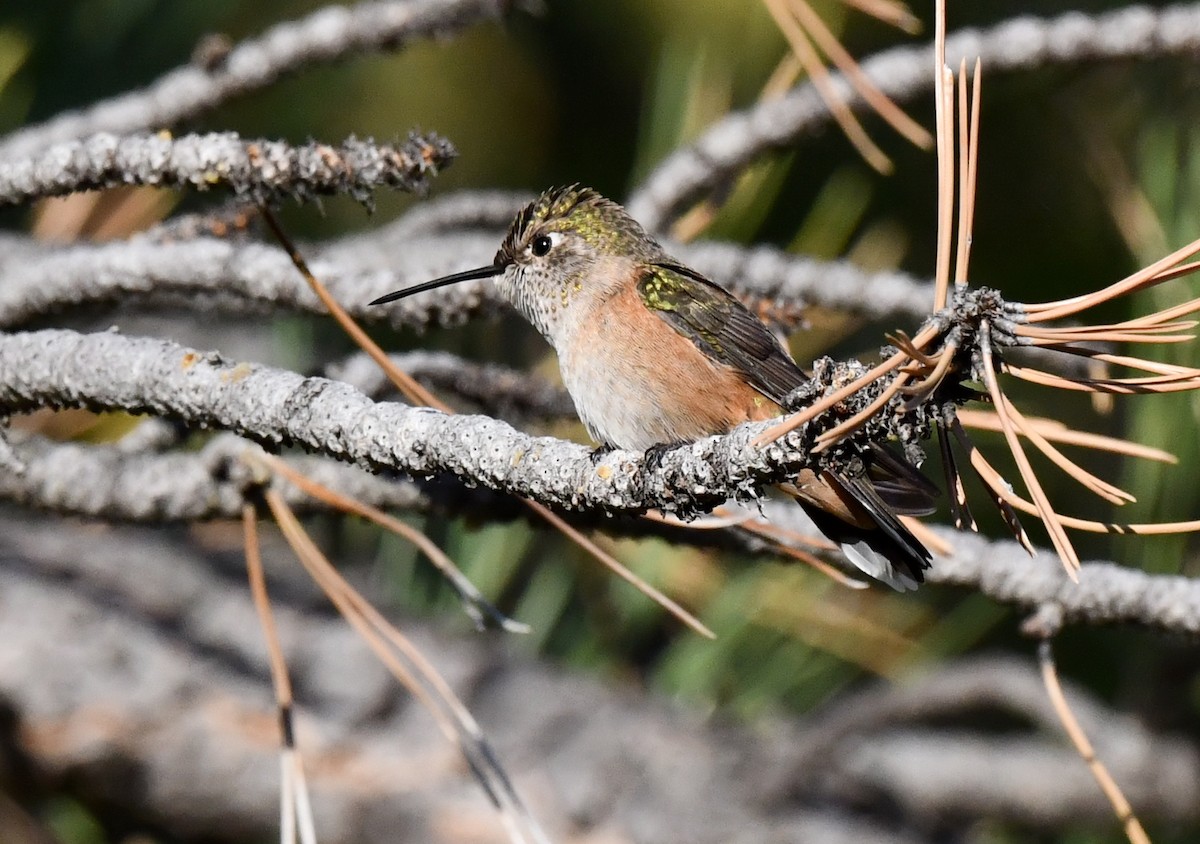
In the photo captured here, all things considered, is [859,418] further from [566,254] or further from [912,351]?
[566,254]

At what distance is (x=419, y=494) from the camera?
159 centimetres

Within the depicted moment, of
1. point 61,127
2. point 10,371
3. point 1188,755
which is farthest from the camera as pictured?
point 1188,755

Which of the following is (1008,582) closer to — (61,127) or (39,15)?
(61,127)

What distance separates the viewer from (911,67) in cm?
207

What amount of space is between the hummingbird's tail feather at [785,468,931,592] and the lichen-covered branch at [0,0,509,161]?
0.89m

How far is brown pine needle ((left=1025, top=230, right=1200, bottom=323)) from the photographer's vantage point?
0.90m

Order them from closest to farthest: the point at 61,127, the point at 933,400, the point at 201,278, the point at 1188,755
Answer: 1. the point at 933,400
2. the point at 201,278
3. the point at 61,127
4. the point at 1188,755

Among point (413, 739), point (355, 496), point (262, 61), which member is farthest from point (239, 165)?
point (413, 739)

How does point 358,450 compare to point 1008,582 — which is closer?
point 358,450

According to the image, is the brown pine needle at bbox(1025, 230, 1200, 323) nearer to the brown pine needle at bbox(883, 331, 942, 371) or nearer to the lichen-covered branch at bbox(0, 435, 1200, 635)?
the brown pine needle at bbox(883, 331, 942, 371)

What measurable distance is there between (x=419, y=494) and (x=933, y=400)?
858 millimetres

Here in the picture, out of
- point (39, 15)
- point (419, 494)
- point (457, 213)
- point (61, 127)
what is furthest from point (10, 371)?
point (39, 15)

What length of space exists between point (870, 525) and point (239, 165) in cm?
91

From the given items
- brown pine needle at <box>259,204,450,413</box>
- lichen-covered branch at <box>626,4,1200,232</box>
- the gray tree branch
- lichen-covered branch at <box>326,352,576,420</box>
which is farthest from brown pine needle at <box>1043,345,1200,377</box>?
the gray tree branch
